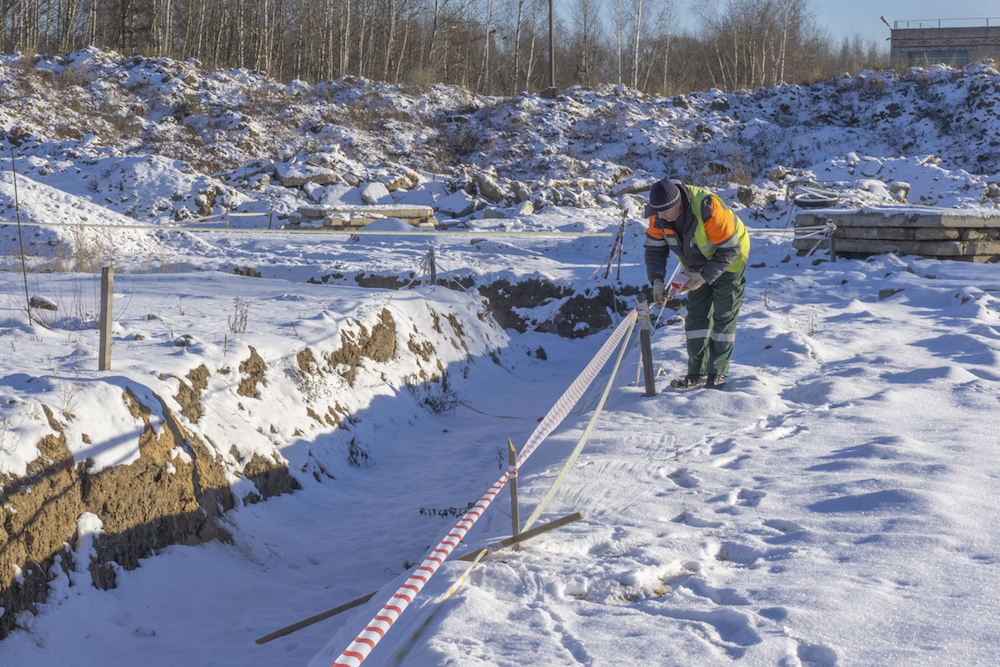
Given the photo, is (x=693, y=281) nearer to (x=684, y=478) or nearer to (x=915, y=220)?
(x=684, y=478)

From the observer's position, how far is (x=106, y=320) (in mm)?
4500

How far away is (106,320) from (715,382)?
4.54m

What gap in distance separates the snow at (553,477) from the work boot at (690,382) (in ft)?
1.23

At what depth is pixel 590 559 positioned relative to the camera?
10.3ft

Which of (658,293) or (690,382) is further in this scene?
(690,382)

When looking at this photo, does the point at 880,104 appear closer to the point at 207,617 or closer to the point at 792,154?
the point at 792,154

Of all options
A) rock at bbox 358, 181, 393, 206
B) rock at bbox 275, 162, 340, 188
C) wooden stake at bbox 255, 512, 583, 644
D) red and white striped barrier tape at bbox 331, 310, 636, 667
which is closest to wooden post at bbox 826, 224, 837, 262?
red and white striped barrier tape at bbox 331, 310, 636, 667

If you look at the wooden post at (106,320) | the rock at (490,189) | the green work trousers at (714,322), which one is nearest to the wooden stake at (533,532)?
the wooden post at (106,320)

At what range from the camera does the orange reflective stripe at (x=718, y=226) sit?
17.8 ft

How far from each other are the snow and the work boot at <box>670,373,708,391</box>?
14.8 inches

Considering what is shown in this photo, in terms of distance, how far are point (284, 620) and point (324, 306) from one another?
4.45m

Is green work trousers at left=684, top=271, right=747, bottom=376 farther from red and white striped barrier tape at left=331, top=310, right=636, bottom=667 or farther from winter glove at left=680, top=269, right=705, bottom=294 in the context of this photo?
red and white striped barrier tape at left=331, top=310, right=636, bottom=667

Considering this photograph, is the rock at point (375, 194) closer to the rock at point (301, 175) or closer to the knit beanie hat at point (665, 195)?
the rock at point (301, 175)

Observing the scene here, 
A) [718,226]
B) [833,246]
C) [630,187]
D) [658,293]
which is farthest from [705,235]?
[630,187]
